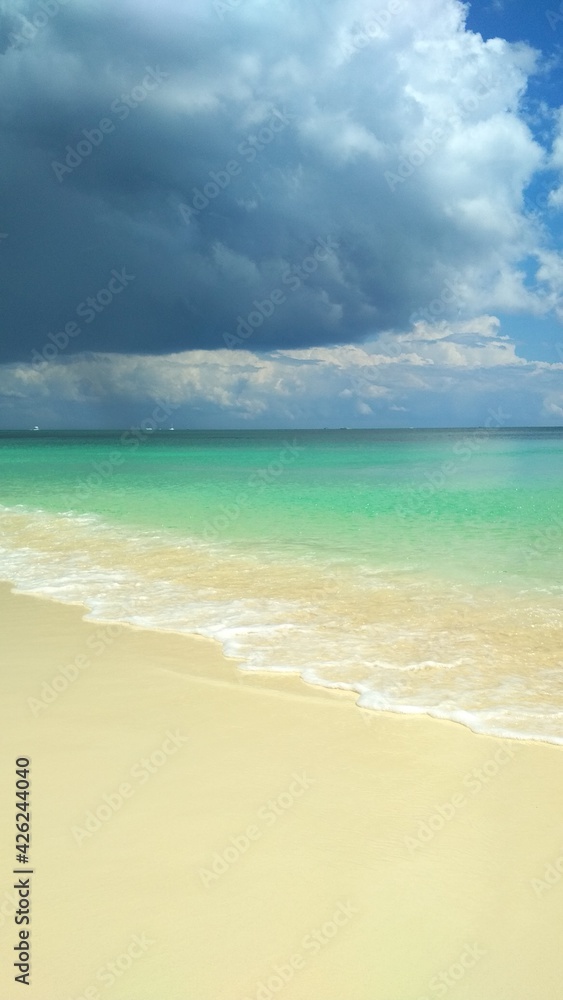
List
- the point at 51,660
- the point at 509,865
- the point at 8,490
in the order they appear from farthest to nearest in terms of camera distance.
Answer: the point at 8,490 → the point at 51,660 → the point at 509,865

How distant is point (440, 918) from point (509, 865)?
57 cm

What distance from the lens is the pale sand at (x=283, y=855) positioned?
267cm

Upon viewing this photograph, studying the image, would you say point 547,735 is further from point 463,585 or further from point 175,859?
point 463,585

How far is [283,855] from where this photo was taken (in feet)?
11.1

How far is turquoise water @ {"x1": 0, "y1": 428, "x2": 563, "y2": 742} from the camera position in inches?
237

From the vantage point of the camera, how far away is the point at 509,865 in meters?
3.31

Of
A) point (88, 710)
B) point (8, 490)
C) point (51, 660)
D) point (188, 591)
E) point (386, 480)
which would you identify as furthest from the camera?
point (386, 480)

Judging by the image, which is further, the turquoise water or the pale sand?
the turquoise water

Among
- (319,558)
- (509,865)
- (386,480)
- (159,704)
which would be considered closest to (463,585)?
(319,558)

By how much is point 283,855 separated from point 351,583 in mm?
6586

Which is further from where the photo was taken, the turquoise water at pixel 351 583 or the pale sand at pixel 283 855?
the turquoise water at pixel 351 583

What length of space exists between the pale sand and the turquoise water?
2.94ft

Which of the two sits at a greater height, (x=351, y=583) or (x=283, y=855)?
(x=351, y=583)

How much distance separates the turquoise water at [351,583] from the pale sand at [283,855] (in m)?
0.90
